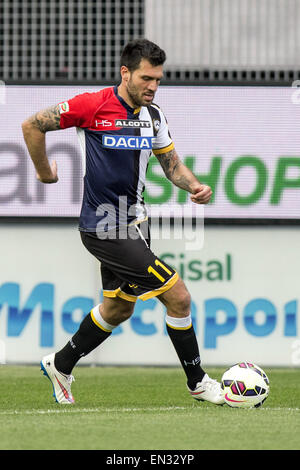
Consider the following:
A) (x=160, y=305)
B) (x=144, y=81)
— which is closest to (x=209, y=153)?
(x=160, y=305)

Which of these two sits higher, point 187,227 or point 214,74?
point 214,74

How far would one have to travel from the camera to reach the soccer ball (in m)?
6.45

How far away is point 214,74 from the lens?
1128cm

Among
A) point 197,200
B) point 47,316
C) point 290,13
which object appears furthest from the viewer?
point 290,13

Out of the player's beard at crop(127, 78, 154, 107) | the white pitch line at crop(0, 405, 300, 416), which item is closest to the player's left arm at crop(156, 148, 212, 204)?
the player's beard at crop(127, 78, 154, 107)

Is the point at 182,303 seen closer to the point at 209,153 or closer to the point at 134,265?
the point at 134,265

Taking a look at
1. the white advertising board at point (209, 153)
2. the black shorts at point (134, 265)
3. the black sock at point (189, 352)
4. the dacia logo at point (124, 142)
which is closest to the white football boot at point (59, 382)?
the black shorts at point (134, 265)

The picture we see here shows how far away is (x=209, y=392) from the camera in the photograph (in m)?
6.54

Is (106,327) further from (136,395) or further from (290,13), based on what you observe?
(290,13)

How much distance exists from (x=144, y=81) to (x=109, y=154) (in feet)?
1.62

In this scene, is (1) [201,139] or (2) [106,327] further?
(1) [201,139]
